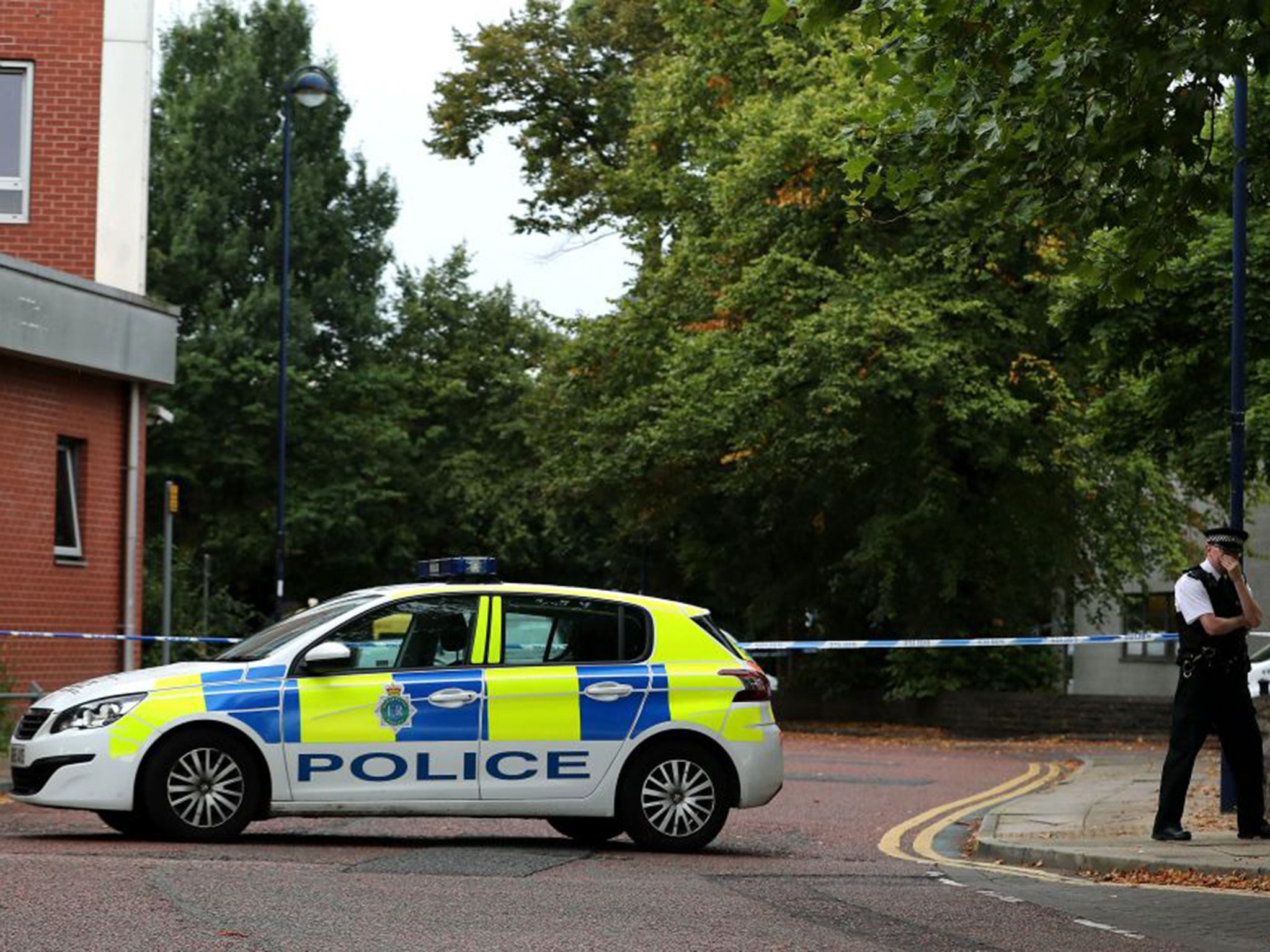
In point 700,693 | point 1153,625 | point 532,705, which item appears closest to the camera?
point 532,705

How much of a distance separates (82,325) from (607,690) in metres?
11.0

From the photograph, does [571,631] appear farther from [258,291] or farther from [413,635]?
[258,291]

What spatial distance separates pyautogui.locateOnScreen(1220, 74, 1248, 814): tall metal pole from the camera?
630 inches

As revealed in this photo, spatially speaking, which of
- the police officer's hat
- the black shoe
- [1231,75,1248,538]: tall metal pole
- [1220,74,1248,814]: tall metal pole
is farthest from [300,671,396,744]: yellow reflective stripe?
[1231,75,1248,538]: tall metal pole

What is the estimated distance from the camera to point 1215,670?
45.8 feet

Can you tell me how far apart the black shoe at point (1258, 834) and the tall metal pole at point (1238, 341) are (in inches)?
56.9

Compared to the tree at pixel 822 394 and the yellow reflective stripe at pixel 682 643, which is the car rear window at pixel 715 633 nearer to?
the yellow reflective stripe at pixel 682 643

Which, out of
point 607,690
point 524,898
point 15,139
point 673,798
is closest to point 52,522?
point 15,139

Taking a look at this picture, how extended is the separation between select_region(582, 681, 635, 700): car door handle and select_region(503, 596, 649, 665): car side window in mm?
178

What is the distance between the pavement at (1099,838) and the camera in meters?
13.1

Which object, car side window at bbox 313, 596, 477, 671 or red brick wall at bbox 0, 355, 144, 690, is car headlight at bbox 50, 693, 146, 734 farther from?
red brick wall at bbox 0, 355, 144, 690

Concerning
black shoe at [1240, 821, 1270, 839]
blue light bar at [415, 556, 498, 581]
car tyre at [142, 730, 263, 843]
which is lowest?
black shoe at [1240, 821, 1270, 839]

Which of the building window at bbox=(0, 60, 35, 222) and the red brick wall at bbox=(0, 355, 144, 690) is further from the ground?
the building window at bbox=(0, 60, 35, 222)

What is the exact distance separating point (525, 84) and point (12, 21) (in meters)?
23.9
